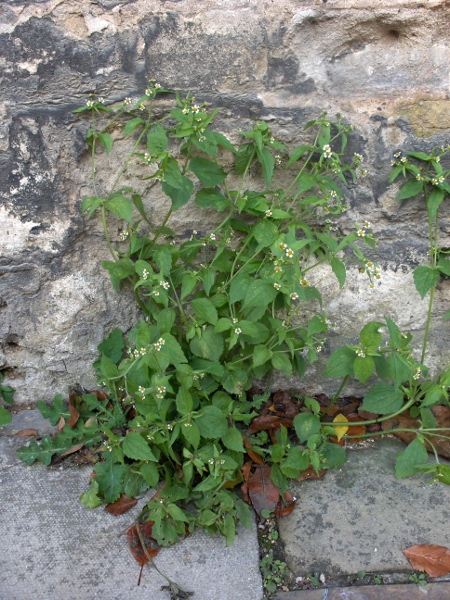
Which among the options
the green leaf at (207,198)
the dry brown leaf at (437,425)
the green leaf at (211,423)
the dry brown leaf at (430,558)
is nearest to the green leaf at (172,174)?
the green leaf at (207,198)

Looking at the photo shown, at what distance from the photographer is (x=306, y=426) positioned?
7.23 ft

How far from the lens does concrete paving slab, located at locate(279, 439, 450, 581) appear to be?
1892mm

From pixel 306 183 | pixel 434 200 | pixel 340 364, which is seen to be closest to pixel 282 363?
pixel 340 364

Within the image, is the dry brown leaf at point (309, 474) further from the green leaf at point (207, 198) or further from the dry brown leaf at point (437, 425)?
the green leaf at point (207, 198)

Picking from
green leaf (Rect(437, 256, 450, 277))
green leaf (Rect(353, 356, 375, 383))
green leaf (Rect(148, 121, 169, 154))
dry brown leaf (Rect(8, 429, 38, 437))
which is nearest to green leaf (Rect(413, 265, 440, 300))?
green leaf (Rect(437, 256, 450, 277))

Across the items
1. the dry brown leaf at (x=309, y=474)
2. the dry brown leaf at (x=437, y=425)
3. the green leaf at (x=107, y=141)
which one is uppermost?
the green leaf at (x=107, y=141)

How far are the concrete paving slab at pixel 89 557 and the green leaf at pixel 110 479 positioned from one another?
7 cm

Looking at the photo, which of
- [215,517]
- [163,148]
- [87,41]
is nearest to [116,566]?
[215,517]

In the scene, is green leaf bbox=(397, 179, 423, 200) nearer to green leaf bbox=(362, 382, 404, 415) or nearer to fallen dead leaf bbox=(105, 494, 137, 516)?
green leaf bbox=(362, 382, 404, 415)

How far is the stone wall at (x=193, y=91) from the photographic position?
6.88 feet

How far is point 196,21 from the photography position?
6.89ft

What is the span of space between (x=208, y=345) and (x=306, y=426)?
20.2 inches

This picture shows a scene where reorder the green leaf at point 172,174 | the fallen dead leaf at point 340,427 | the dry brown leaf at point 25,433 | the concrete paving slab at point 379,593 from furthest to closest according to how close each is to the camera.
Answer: the dry brown leaf at point 25,433 → the fallen dead leaf at point 340,427 → the green leaf at point 172,174 → the concrete paving slab at point 379,593

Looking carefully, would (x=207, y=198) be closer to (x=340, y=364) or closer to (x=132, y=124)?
(x=132, y=124)
